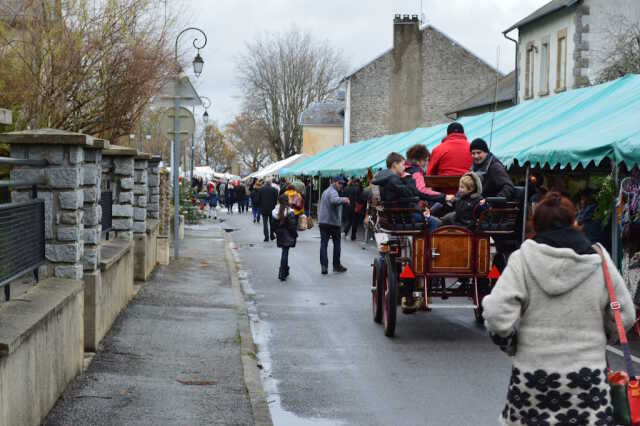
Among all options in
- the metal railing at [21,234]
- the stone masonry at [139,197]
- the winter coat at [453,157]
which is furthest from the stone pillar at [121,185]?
the metal railing at [21,234]

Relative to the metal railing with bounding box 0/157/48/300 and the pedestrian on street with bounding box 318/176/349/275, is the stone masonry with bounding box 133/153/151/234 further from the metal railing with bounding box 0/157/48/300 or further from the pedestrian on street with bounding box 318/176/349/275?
the metal railing with bounding box 0/157/48/300

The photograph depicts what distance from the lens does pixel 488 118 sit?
20.4 metres

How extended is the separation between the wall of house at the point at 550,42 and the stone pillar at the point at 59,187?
2844cm

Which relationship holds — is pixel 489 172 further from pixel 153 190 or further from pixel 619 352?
pixel 153 190

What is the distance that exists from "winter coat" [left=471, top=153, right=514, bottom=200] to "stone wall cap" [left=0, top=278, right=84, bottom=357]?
4.65 m

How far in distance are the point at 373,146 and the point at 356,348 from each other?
79.4 feet

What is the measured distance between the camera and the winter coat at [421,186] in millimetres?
10156

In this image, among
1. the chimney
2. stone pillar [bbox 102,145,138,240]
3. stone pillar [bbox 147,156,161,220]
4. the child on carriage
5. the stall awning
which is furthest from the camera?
the chimney

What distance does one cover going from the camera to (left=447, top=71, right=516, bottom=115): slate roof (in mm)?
42484

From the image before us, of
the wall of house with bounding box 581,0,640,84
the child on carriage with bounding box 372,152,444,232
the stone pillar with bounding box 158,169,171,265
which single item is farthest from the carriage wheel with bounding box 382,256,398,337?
the wall of house with bounding box 581,0,640,84

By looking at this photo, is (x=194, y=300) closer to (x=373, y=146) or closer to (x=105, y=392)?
(x=105, y=392)

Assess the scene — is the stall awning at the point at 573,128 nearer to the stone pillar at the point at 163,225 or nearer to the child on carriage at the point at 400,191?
the child on carriage at the point at 400,191

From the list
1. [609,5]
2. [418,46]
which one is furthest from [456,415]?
[418,46]

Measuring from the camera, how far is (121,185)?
12.4 m
